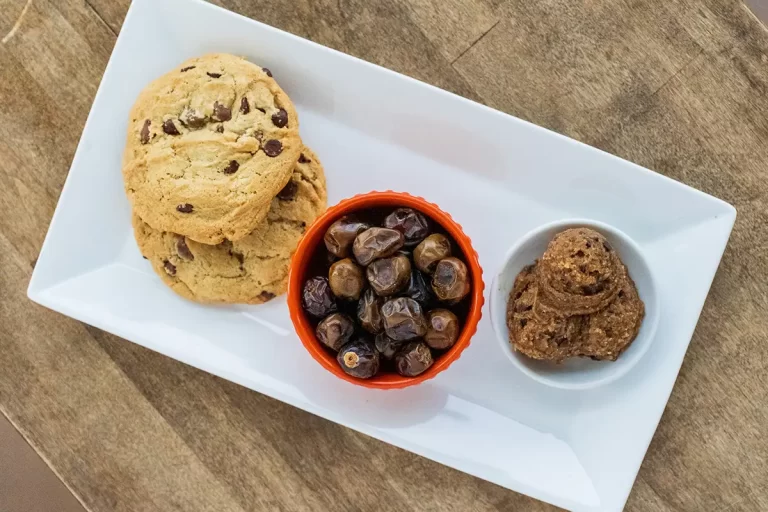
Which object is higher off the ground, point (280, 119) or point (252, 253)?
point (280, 119)

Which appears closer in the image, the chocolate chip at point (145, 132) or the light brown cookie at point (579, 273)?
the light brown cookie at point (579, 273)

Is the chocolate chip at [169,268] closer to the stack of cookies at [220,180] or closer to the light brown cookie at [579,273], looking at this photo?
the stack of cookies at [220,180]

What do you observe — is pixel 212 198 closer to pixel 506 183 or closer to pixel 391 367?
pixel 391 367

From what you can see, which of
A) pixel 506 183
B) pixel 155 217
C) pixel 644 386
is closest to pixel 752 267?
pixel 644 386

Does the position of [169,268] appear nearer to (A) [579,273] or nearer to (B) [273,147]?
(B) [273,147]

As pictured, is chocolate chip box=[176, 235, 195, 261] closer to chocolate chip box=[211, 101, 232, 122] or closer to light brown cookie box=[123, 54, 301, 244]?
light brown cookie box=[123, 54, 301, 244]

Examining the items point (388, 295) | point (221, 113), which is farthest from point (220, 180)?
point (388, 295)

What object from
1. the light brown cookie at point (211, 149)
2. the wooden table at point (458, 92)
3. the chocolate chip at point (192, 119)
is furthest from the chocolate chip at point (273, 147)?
the wooden table at point (458, 92)
